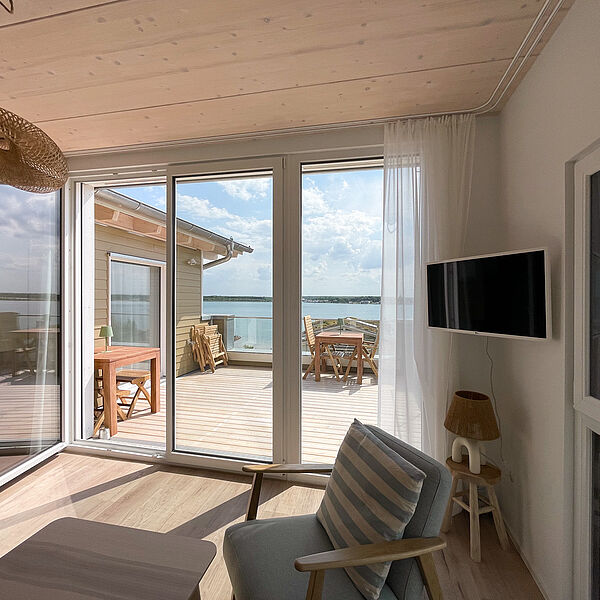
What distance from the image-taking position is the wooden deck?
3.13 m

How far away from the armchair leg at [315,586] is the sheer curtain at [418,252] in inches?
59.8

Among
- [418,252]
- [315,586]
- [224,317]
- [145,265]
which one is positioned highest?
[145,265]

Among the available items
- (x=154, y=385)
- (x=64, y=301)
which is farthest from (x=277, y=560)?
(x=154, y=385)

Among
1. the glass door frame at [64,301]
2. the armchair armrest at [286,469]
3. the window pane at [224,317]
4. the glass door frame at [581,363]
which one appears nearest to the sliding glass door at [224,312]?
the window pane at [224,317]

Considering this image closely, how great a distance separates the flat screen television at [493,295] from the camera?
1.76 m

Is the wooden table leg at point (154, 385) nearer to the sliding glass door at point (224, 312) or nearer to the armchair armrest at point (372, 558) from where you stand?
the sliding glass door at point (224, 312)

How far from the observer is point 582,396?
160cm

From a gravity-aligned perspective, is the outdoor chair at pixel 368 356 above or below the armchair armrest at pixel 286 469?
above

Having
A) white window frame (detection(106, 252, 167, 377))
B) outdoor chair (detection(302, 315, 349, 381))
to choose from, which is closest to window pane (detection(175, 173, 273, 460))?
outdoor chair (detection(302, 315, 349, 381))

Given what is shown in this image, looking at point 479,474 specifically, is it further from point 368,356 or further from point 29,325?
point 29,325

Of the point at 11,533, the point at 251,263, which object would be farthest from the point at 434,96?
the point at 11,533

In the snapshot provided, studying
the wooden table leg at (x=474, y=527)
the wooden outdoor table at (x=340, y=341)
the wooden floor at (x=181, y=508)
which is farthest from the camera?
the wooden outdoor table at (x=340, y=341)

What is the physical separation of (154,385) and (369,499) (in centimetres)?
366

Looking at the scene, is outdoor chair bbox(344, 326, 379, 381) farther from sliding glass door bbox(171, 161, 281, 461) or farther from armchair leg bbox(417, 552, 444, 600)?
armchair leg bbox(417, 552, 444, 600)
